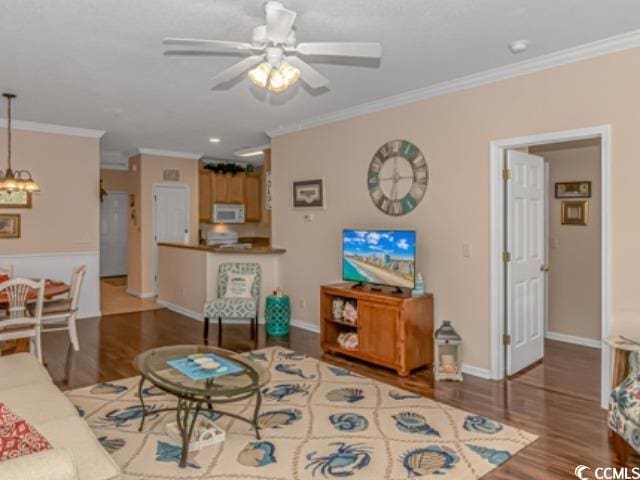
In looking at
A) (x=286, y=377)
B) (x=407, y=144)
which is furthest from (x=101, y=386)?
(x=407, y=144)

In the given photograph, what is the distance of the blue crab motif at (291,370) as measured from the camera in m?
4.09

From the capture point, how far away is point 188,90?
4.41 meters

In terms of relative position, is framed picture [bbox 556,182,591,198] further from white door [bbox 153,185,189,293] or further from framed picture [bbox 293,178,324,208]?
white door [bbox 153,185,189,293]

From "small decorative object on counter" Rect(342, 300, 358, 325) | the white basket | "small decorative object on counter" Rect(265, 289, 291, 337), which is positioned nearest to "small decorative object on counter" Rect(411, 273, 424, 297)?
"small decorative object on counter" Rect(342, 300, 358, 325)

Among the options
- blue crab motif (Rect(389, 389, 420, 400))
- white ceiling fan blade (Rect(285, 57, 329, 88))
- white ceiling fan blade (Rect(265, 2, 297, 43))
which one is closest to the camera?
white ceiling fan blade (Rect(265, 2, 297, 43))

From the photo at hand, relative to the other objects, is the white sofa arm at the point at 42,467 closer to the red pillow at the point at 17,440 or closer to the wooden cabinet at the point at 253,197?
the red pillow at the point at 17,440

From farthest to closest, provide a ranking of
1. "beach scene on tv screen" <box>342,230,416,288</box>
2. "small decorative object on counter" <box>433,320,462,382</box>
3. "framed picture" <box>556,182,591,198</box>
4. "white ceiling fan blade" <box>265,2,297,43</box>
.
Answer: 1. "framed picture" <box>556,182,591,198</box>
2. "beach scene on tv screen" <box>342,230,416,288</box>
3. "small decorative object on counter" <box>433,320,462,382</box>
4. "white ceiling fan blade" <box>265,2,297,43</box>

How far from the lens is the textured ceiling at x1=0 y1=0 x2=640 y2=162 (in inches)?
108

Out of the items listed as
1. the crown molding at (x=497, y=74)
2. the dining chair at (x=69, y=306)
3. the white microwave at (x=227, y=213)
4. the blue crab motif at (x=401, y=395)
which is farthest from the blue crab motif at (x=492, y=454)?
the white microwave at (x=227, y=213)

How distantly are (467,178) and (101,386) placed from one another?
12.1ft

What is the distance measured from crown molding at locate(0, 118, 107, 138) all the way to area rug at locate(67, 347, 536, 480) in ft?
12.9

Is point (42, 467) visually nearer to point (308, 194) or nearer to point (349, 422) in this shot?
point (349, 422)

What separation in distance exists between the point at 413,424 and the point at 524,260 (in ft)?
6.60

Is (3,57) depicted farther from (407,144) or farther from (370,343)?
(370,343)
